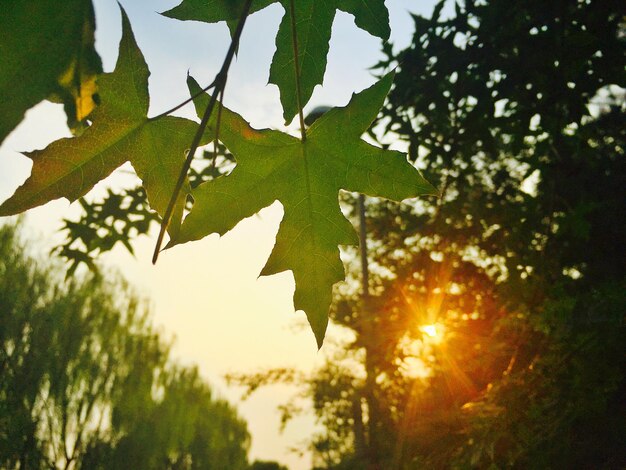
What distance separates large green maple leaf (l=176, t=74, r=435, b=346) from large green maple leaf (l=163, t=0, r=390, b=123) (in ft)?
0.18

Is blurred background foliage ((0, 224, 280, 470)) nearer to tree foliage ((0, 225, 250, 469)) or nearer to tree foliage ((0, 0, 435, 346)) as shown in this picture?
tree foliage ((0, 225, 250, 469))

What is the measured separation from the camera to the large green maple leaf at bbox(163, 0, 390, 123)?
664 mm

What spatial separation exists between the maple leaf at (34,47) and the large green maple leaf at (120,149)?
3.8 inches

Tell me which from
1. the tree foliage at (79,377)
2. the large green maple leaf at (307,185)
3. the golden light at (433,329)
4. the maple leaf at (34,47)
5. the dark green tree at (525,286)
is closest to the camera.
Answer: the maple leaf at (34,47)

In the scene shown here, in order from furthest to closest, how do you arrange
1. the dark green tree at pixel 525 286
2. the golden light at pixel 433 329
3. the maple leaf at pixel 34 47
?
the golden light at pixel 433 329 < the dark green tree at pixel 525 286 < the maple leaf at pixel 34 47

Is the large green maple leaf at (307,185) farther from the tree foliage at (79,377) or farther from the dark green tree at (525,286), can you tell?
the tree foliage at (79,377)

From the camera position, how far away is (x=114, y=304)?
14.6 m

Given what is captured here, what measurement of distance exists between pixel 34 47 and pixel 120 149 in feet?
0.78

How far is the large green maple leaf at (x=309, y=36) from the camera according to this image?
0.66 metres

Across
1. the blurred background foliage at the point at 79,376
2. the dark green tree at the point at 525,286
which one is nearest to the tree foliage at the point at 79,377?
the blurred background foliage at the point at 79,376

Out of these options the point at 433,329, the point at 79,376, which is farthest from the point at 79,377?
the point at 433,329

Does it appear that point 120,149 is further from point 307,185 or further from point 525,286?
point 525,286

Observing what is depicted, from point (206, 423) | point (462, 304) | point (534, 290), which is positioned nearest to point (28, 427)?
point (206, 423)

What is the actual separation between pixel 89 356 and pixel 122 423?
242cm
